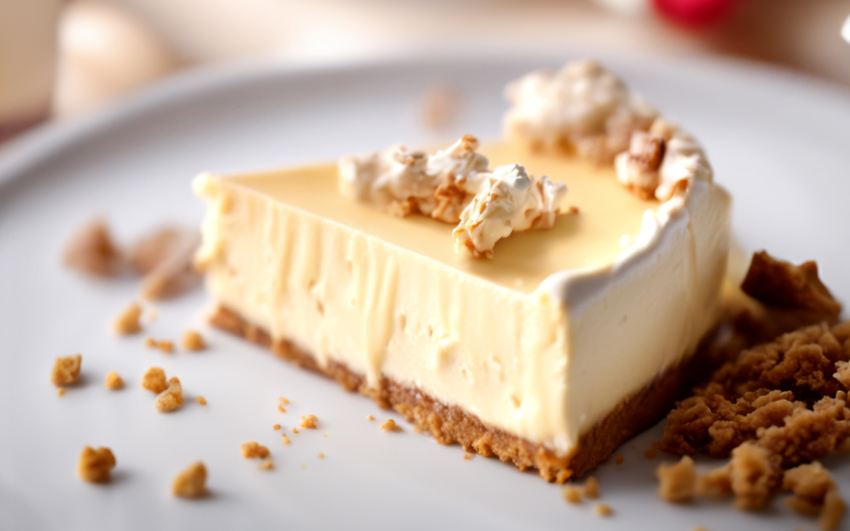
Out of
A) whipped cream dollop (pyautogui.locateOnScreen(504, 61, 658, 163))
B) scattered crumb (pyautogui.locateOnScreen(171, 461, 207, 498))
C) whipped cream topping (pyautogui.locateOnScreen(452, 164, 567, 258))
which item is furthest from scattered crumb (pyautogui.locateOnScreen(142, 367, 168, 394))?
whipped cream dollop (pyautogui.locateOnScreen(504, 61, 658, 163))

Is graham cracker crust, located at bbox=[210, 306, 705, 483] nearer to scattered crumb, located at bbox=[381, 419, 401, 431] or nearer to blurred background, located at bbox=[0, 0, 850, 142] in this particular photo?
scattered crumb, located at bbox=[381, 419, 401, 431]

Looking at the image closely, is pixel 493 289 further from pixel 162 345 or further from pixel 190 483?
pixel 162 345

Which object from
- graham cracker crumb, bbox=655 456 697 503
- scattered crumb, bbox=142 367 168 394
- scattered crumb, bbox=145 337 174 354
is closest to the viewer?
graham cracker crumb, bbox=655 456 697 503

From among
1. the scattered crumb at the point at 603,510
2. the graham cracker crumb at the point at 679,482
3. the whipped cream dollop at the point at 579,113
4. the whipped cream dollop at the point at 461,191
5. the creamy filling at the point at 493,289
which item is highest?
A: the whipped cream dollop at the point at 579,113

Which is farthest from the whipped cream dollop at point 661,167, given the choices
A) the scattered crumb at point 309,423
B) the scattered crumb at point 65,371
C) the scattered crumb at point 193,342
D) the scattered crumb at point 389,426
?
the scattered crumb at point 65,371

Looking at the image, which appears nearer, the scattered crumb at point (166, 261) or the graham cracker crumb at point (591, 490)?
the graham cracker crumb at point (591, 490)

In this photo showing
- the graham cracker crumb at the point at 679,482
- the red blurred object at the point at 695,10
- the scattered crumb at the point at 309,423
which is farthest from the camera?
the red blurred object at the point at 695,10

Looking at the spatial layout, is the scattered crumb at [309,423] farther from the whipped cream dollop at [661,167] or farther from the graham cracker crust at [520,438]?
the whipped cream dollop at [661,167]

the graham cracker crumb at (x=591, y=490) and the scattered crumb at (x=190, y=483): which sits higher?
the graham cracker crumb at (x=591, y=490)

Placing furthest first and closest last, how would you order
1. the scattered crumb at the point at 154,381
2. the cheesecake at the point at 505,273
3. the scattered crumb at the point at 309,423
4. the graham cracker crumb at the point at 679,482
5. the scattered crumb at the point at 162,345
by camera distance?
the scattered crumb at the point at 162,345
the scattered crumb at the point at 154,381
the scattered crumb at the point at 309,423
the cheesecake at the point at 505,273
the graham cracker crumb at the point at 679,482
